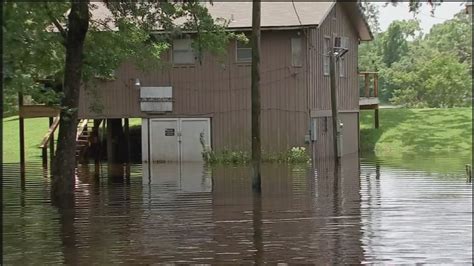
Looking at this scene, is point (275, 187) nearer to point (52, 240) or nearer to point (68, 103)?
point (68, 103)

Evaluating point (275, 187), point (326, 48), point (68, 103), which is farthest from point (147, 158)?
point (68, 103)

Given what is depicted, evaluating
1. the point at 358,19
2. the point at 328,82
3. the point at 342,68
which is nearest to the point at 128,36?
the point at 328,82

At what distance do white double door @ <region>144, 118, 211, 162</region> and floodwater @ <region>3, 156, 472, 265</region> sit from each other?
7.96 m

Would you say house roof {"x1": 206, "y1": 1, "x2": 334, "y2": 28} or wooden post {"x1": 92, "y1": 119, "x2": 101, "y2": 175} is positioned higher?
A: house roof {"x1": 206, "y1": 1, "x2": 334, "y2": 28}

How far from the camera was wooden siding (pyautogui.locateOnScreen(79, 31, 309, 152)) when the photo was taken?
32156 mm

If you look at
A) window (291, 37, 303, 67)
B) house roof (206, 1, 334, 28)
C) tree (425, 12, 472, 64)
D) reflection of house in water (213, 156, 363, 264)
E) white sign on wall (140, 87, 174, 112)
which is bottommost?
reflection of house in water (213, 156, 363, 264)

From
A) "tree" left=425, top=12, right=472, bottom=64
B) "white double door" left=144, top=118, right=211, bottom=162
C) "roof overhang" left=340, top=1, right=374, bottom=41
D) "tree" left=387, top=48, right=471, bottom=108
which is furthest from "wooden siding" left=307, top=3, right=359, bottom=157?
"tree" left=425, top=12, right=472, bottom=64

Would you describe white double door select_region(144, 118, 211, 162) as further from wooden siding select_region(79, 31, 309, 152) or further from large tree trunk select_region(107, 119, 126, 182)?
large tree trunk select_region(107, 119, 126, 182)

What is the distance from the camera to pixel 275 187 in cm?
2120

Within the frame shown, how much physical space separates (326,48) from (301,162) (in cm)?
630

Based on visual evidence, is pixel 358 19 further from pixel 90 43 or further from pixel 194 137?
pixel 90 43

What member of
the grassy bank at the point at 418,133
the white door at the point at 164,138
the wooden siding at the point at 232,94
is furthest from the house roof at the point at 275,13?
the grassy bank at the point at 418,133

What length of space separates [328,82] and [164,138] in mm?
7899

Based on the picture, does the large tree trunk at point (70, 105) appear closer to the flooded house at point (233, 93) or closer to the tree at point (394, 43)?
the flooded house at point (233, 93)
